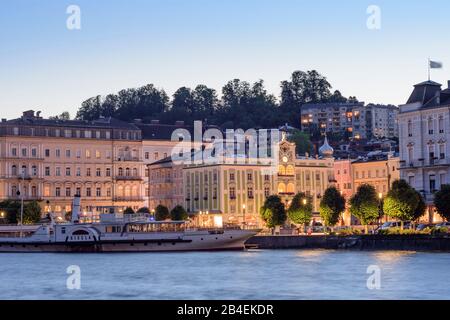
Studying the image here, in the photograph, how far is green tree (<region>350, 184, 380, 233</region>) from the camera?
313 feet

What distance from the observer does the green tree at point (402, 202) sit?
9012 cm

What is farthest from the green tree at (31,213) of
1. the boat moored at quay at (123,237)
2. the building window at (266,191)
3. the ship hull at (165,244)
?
the building window at (266,191)

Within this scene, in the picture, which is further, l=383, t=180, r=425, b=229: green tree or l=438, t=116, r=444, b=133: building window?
l=438, t=116, r=444, b=133: building window

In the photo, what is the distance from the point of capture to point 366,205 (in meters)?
95.2

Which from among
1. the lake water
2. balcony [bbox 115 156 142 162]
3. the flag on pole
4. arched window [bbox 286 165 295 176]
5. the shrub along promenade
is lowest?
the lake water

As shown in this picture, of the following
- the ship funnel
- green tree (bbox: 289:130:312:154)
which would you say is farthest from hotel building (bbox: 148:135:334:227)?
green tree (bbox: 289:130:312:154)

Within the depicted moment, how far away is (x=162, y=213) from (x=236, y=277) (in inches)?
2439

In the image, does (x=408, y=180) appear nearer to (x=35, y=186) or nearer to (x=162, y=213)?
(x=162, y=213)

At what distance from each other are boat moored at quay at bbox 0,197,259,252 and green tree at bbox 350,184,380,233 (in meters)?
9.64

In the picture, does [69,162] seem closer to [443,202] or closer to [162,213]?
[162,213]

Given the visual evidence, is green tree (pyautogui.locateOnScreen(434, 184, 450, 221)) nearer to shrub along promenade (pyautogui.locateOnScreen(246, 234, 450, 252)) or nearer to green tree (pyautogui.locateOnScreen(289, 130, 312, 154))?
shrub along promenade (pyautogui.locateOnScreen(246, 234, 450, 252))

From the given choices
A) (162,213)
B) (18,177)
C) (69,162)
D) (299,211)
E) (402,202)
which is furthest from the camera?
(69,162)

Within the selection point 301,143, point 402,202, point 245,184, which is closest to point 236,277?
point 402,202
